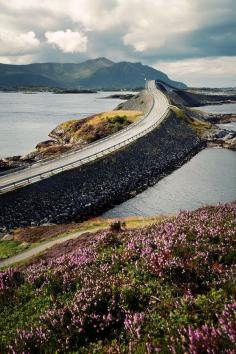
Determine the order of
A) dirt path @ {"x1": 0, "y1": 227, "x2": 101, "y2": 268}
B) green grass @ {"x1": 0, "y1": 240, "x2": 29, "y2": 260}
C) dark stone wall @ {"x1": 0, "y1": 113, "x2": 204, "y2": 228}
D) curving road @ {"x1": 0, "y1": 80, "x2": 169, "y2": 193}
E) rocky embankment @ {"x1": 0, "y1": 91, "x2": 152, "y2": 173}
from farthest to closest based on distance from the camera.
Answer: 1. rocky embankment @ {"x1": 0, "y1": 91, "x2": 152, "y2": 173}
2. curving road @ {"x1": 0, "y1": 80, "x2": 169, "y2": 193}
3. dark stone wall @ {"x1": 0, "y1": 113, "x2": 204, "y2": 228}
4. green grass @ {"x1": 0, "y1": 240, "x2": 29, "y2": 260}
5. dirt path @ {"x1": 0, "y1": 227, "x2": 101, "y2": 268}

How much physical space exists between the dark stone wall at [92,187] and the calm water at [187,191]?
1928 mm

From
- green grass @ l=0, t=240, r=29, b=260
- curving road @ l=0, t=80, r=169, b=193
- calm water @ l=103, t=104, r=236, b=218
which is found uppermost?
curving road @ l=0, t=80, r=169, b=193

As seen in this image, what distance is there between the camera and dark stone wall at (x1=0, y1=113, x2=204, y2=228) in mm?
44697

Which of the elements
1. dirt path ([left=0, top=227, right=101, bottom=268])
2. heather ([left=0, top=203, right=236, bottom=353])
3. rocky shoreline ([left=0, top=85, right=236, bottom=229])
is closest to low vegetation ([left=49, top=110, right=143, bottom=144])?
rocky shoreline ([left=0, top=85, right=236, bottom=229])

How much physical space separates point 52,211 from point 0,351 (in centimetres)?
3861

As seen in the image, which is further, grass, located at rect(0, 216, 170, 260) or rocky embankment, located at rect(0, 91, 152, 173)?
rocky embankment, located at rect(0, 91, 152, 173)

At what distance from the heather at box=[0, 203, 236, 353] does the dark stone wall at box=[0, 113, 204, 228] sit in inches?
1193

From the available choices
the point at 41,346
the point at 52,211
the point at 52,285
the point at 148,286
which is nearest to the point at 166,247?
the point at 148,286

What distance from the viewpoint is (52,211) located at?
47.3 metres

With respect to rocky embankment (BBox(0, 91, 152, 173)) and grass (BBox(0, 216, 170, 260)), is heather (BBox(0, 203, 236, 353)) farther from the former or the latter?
rocky embankment (BBox(0, 91, 152, 173))

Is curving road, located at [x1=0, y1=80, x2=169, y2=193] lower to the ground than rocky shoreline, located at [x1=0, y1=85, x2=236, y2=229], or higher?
higher

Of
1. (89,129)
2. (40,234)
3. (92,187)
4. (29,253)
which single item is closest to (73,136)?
(89,129)

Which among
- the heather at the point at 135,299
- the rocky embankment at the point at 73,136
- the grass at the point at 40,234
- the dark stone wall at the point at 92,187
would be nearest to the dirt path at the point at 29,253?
the grass at the point at 40,234

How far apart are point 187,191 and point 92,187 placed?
47.6ft
